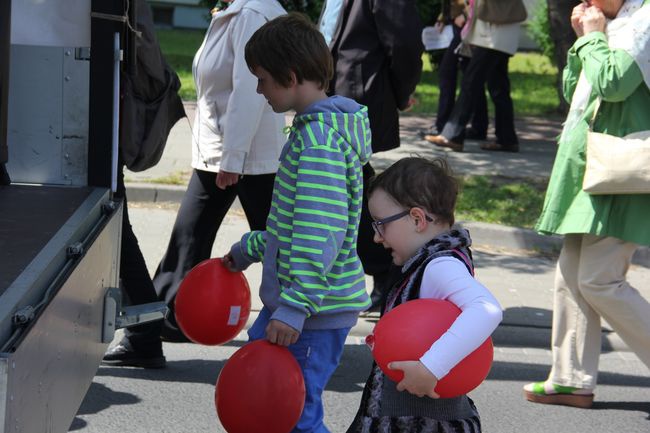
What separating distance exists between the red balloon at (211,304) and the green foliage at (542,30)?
15.9 metres

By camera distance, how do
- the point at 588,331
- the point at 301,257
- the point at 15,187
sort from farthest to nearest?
the point at 588,331
the point at 15,187
the point at 301,257

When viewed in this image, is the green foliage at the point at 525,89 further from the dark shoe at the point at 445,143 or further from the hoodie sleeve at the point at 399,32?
the hoodie sleeve at the point at 399,32

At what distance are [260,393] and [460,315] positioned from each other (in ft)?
2.10

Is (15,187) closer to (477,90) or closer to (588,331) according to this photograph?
(588,331)

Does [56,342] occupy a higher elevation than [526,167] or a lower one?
higher

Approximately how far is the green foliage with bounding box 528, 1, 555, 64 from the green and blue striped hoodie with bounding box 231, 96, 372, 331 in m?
16.0

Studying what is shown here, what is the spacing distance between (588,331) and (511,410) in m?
0.47

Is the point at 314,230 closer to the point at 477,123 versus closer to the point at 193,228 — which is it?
the point at 193,228

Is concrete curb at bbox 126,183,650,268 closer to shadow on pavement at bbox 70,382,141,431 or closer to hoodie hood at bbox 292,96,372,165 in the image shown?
shadow on pavement at bbox 70,382,141,431

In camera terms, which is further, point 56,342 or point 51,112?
point 51,112

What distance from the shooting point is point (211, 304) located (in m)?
3.59

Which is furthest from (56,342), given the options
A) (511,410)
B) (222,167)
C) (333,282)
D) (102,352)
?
(511,410)

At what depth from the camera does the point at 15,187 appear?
360 centimetres

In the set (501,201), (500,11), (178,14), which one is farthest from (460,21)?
(178,14)
